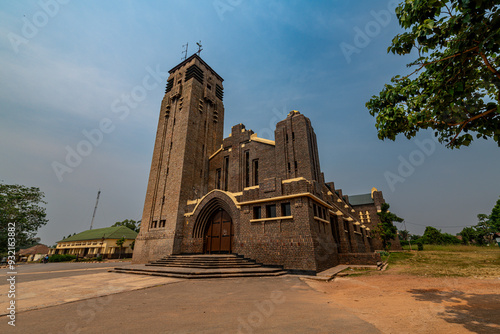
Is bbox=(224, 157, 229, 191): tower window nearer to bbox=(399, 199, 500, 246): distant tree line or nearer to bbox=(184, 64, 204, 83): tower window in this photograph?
bbox=(184, 64, 204, 83): tower window

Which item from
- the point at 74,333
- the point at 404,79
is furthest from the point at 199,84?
the point at 74,333

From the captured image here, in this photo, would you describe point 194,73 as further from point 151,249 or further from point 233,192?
point 151,249

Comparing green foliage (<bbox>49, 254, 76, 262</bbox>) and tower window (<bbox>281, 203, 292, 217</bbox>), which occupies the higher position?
tower window (<bbox>281, 203, 292, 217</bbox>)

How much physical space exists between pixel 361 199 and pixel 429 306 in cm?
4515

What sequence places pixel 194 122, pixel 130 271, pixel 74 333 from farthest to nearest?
pixel 194 122 → pixel 130 271 → pixel 74 333

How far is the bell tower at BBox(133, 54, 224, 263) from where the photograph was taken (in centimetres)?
2006

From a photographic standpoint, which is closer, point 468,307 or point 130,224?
point 468,307

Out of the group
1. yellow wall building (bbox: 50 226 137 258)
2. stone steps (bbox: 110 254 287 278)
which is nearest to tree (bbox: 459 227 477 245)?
stone steps (bbox: 110 254 287 278)

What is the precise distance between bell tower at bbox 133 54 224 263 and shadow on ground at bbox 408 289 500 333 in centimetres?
1744

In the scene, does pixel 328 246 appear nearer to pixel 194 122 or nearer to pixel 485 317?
pixel 485 317

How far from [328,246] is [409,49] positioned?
44.7 feet

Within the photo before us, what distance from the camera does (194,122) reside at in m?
23.8

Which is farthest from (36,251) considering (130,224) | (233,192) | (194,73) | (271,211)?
(271,211)

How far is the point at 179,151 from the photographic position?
22359 mm
